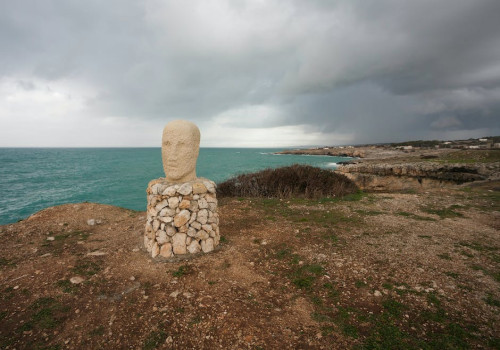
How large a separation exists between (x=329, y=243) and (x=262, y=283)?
2.50m

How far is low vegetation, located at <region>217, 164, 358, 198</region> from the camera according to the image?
13.1m

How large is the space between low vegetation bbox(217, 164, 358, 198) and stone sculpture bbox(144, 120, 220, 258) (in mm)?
7014

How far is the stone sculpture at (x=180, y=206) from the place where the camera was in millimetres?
5734

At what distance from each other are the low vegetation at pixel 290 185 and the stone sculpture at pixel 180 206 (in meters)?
7.01

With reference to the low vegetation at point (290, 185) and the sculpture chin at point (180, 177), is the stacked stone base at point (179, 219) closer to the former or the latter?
the sculpture chin at point (180, 177)

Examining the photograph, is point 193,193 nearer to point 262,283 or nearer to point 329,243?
point 262,283

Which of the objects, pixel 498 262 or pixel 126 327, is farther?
pixel 498 262

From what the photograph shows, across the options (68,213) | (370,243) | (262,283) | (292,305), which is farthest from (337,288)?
(68,213)

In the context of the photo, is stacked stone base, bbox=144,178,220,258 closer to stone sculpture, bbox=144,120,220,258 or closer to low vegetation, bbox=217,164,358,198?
stone sculpture, bbox=144,120,220,258

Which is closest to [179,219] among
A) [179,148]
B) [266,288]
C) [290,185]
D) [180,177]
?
[180,177]

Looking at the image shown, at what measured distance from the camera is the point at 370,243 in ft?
20.5

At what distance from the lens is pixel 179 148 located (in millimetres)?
6039

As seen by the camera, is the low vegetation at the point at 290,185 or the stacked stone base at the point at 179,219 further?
the low vegetation at the point at 290,185

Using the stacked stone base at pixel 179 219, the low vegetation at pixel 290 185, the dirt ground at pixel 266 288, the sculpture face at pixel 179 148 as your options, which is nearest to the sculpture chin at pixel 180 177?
the sculpture face at pixel 179 148
